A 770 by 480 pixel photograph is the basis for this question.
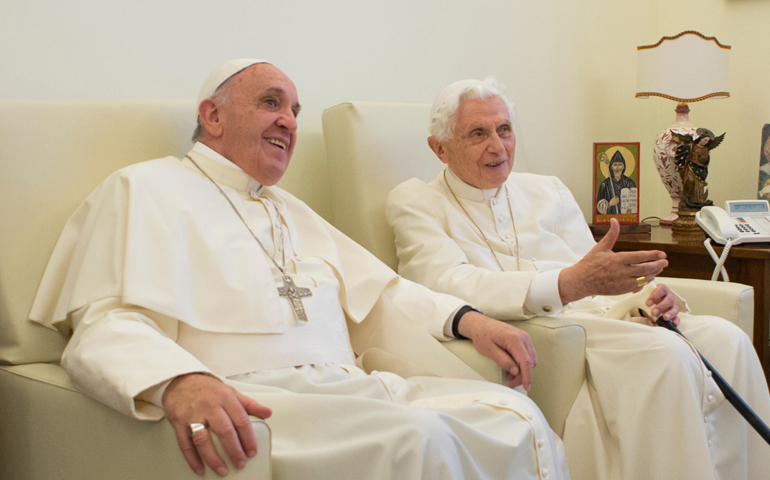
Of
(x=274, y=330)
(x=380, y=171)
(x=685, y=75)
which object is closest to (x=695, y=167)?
(x=685, y=75)

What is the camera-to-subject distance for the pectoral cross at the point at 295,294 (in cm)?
165

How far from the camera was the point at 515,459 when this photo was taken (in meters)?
1.39

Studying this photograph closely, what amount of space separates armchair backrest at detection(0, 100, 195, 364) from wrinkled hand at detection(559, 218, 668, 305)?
1178 mm

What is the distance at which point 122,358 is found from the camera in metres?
1.22

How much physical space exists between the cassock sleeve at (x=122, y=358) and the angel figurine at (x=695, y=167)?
2.54m

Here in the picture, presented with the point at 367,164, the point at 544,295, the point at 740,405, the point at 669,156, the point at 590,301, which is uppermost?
the point at 367,164

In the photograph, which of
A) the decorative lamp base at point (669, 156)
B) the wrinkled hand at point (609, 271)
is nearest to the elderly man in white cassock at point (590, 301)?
the wrinkled hand at point (609, 271)

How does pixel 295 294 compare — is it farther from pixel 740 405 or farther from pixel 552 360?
pixel 740 405

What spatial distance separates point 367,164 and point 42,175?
106 centimetres

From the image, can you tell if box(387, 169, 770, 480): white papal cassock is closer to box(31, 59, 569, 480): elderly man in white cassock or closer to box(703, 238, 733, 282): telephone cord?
box(31, 59, 569, 480): elderly man in white cassock

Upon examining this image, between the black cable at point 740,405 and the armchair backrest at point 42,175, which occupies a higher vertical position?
the armchair backrest at point 42,175

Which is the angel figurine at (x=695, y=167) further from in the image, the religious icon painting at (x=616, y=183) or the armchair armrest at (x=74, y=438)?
the armchair armrest at (x=74, y=438)

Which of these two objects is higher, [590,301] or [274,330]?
[274,330]

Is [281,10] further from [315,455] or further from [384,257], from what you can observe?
[315,455]
